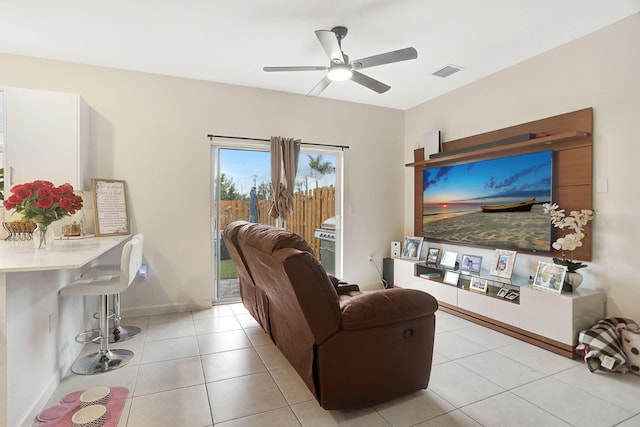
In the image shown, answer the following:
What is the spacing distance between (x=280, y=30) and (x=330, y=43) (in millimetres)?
598

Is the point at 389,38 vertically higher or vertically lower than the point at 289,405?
higher

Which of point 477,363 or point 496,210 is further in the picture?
point 496,210

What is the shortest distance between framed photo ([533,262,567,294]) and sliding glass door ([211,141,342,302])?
2.49m

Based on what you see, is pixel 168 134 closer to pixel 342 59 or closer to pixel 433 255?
pixel 342 59

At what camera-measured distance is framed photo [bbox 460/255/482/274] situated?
151 inches

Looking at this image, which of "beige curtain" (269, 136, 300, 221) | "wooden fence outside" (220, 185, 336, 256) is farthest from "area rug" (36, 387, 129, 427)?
"beige curtain" (269, 136, 300, 221)

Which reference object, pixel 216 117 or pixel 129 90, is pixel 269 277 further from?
pixel 129 90

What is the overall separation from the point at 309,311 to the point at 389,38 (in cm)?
254

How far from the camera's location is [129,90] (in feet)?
12.1

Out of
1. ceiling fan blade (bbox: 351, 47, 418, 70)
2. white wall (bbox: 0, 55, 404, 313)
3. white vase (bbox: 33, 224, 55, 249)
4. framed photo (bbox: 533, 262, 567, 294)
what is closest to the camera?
white vase (bbox: 33, 224, 55, 249)

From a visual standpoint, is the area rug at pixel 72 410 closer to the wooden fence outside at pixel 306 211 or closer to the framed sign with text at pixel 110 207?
the framed sign with text at pixel 110 207

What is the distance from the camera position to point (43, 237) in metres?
2.36

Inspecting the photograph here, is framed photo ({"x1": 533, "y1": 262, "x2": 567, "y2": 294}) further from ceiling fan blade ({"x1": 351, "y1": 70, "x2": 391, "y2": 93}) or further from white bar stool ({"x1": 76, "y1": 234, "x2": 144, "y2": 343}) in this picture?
white bar stool ({"x1": 76, "y1": 234, "x2": 144, "y2": 343})

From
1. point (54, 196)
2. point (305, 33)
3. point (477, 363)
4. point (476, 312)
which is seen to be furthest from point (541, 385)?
point (54, 196)
